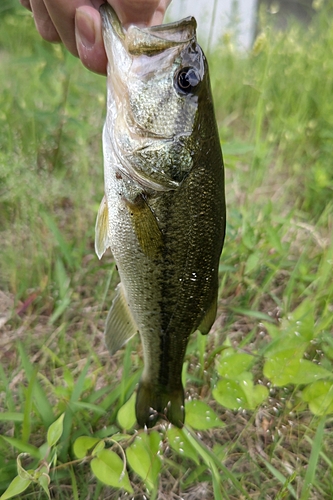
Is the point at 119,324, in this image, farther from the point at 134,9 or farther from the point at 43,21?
the point at 43,21

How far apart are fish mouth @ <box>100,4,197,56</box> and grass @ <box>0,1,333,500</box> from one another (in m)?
0.77

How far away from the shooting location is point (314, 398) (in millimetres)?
1527

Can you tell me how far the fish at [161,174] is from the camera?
1.28m

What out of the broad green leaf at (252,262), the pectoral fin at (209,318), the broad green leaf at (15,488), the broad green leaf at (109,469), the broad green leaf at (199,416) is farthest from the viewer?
the broad green leaf at (252,262)

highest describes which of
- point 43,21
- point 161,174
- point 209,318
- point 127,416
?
point 43,21

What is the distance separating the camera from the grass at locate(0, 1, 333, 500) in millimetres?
1425

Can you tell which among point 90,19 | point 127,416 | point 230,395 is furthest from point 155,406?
point 90,19

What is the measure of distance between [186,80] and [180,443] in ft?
4.49

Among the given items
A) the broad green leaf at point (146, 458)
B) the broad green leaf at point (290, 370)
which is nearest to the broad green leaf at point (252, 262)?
the broad green leaf at point (290, 370)

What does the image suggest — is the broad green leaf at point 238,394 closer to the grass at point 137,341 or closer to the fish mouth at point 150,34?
the grass at point 137,341

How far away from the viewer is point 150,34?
4.07 feet

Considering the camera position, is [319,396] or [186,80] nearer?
[186,80]

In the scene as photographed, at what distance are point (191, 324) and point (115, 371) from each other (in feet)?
1.92

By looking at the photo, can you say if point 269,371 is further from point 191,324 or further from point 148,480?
point 148,480
